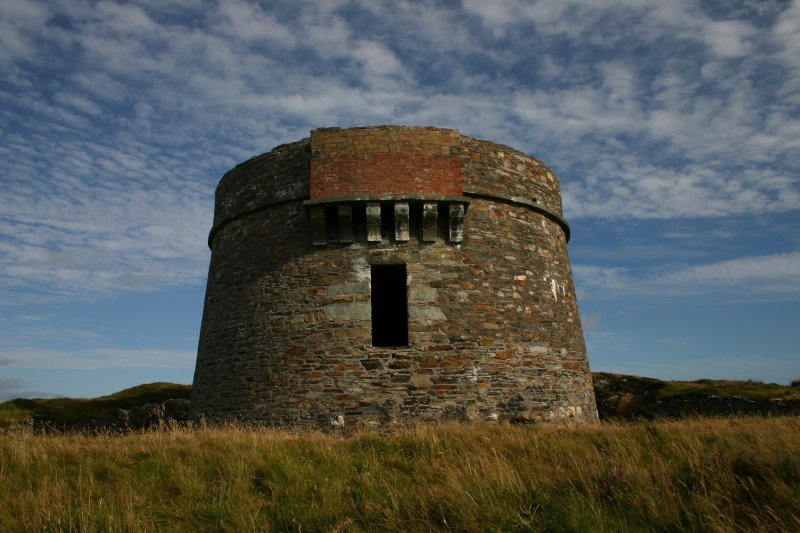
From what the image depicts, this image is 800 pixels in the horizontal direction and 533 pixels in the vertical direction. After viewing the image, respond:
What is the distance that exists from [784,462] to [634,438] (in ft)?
7.55

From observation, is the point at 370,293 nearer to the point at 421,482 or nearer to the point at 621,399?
the point at 421,482

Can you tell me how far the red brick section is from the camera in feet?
36.4

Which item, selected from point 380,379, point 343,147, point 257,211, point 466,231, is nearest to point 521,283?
point 466,231

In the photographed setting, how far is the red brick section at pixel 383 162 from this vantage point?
11109 millimetres

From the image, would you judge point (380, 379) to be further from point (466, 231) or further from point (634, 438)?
point (634, 438)

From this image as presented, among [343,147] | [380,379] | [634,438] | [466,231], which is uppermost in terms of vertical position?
[343,147]

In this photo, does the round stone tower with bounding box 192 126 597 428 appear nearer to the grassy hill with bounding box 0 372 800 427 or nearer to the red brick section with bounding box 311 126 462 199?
the red brick section with bounding box 311 126 462 199

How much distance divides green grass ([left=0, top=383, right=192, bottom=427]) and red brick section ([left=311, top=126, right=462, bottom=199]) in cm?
1088

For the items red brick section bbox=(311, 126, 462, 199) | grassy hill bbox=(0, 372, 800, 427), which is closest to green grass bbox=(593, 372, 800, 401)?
grassy hill bbox=(0, 372, 800, 427)

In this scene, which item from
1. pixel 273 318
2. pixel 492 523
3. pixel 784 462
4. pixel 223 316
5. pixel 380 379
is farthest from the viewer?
pixel 223 316

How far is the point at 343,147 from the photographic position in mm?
11352

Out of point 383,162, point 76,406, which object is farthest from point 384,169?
point 76,406

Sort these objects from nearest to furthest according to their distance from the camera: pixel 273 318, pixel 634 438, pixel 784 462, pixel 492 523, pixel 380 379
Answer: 1. pixel 492 523
2. pixel 784 462
3. pixel 634 438
4. pixel 380 379
5. pixel 273 318

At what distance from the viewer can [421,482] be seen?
238 inches
